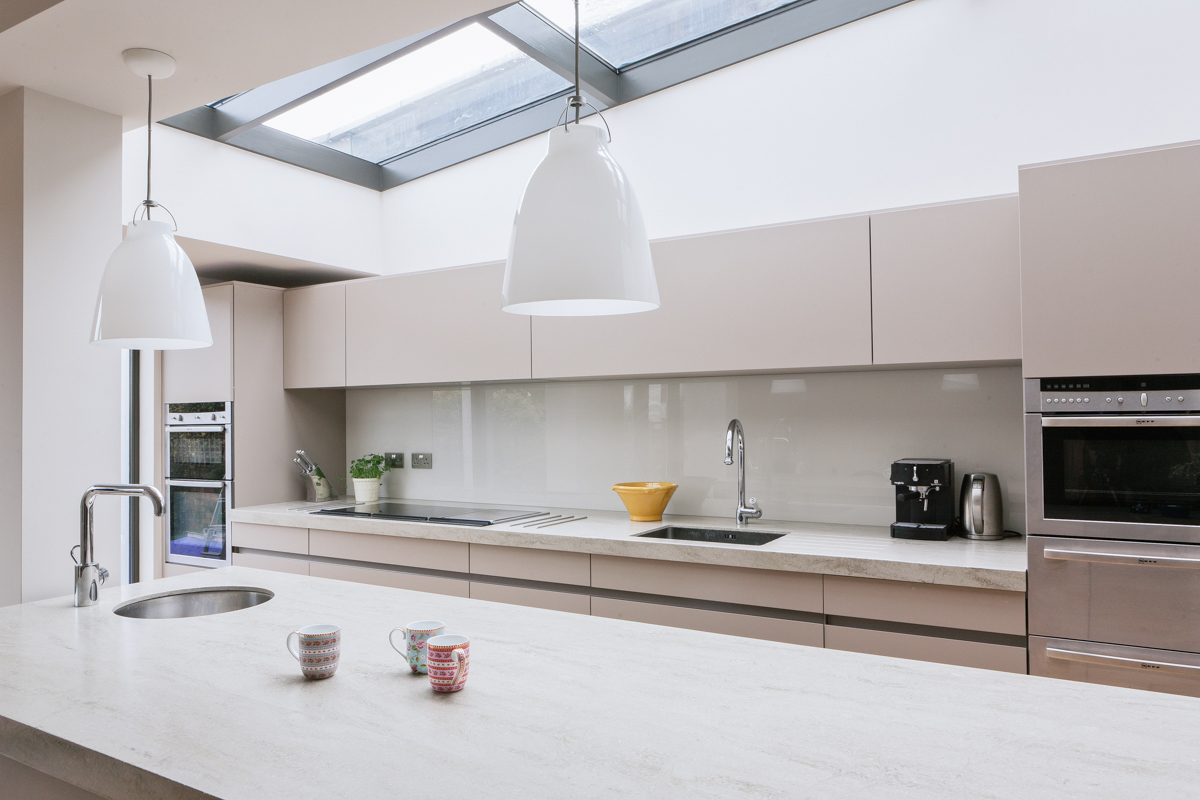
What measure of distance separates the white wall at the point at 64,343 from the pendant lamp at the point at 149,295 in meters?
0.68

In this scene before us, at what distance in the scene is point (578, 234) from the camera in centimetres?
118

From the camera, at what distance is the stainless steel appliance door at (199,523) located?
3742 mm

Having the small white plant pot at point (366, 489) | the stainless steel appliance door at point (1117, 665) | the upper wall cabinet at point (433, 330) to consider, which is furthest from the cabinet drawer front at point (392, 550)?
the stainless steel appliance door at point (1117, 665)

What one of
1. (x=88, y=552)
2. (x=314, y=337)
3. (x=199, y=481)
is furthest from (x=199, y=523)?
(x=88, y=552)

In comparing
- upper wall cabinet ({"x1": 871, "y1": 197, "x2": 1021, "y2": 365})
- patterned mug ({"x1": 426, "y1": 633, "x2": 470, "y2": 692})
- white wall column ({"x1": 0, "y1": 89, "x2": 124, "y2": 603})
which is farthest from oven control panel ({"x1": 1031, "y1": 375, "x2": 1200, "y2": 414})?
white wall column ({"x1": 0, "y1": 89, "x2": 124, "y2": 603})

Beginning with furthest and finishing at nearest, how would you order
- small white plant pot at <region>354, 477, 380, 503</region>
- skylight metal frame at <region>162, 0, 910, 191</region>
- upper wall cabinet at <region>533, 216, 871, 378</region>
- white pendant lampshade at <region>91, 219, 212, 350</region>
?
small white plant pot at <region>354, 477, 380, 503</region> < skylight metal frame at <region>162, 0, 910, 191</region> < upper wall cabinet at <region>533, 216, 871, 378</region> < white pendant lampshade at <region>91, 219, 212, 350</region>

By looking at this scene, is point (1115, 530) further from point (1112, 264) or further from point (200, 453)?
point (200, 453)

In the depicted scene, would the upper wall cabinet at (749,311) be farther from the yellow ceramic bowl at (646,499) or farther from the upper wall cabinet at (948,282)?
→ the yellow ceramic bowl at (646,499)

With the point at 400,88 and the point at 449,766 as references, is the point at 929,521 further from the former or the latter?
the point at 400,88

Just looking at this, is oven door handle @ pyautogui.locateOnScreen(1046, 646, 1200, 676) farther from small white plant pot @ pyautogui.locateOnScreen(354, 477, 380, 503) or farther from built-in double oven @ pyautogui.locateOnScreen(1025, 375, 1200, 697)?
small white plant pot @ pyautogui.locateOnScreen(354, 477, 380, 503)

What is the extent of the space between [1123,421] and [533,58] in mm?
2410

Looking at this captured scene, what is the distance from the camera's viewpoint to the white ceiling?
5.85 feet

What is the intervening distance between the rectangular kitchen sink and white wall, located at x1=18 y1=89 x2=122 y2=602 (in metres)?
1.81

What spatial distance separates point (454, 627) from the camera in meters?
1.59
